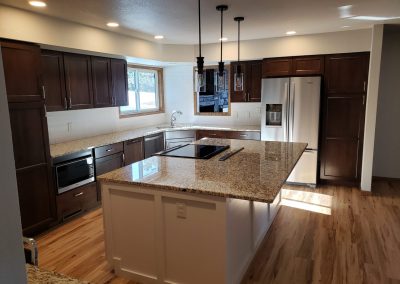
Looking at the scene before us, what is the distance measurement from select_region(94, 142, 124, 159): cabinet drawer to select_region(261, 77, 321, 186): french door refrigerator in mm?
2316

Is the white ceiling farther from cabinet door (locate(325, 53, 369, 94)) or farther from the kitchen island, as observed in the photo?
the kitchen island

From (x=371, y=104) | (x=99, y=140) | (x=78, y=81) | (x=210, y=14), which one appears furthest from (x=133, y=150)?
(x=371, y=104)

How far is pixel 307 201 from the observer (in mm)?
4277

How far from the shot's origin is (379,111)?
16.4 ft

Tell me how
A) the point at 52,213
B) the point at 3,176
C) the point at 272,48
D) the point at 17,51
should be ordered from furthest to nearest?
the point at 272,48, the point at 52,213, the point at 17,51, the point at 3,176

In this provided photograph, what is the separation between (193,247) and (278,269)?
3.10 ft

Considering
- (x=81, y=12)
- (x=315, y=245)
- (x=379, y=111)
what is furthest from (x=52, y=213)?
(x=379, y=111)

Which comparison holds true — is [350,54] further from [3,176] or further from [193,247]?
[3,176]

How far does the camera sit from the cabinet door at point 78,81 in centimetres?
378

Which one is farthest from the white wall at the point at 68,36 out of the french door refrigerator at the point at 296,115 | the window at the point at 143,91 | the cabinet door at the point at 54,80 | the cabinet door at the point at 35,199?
the french door refrigerator at the point at 296,115

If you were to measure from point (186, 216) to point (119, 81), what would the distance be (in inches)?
122

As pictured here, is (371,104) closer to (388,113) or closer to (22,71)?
(388,113)

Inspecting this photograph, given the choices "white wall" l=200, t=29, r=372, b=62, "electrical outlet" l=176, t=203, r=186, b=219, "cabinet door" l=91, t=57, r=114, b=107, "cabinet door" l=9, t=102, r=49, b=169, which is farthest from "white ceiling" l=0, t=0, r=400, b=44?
"electrical outlet" l=176, t=203, r=186, b=219

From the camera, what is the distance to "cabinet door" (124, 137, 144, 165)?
14.6ft
